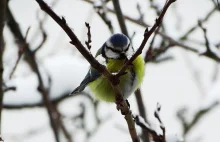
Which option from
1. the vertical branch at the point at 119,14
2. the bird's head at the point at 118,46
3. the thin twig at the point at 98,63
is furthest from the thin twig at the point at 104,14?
the thin twig at the point at 98,63

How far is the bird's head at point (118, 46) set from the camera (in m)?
1.57

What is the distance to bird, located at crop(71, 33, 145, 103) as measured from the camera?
1.62 metres

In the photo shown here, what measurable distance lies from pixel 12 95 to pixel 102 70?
1997 mm

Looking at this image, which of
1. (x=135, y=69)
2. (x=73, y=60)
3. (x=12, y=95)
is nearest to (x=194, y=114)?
(x=73, y=60)

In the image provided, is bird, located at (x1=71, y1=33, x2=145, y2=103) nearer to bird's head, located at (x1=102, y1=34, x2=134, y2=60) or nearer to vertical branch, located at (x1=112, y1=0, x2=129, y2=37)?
bird's head, located at (x1=102, y1=34, x2=134, y2=60)

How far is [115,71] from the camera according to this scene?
1.82 metres

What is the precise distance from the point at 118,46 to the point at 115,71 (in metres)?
0.24

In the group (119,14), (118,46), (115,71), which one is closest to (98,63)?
(118,46)

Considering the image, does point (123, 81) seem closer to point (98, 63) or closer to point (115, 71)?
point (115, 71)

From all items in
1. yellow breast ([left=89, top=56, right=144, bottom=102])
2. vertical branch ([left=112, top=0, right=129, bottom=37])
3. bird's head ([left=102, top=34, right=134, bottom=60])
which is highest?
vertical branch ([left=112, top=0, right=129, bottom=37])

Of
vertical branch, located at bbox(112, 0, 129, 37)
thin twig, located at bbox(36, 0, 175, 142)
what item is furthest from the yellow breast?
thin twig, located at bbox(36, 0, 175, 142)

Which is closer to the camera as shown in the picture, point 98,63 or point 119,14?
point 98,63

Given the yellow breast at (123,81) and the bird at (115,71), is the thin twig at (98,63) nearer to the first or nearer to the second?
the bird at (115,71)

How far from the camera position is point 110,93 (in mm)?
1959
